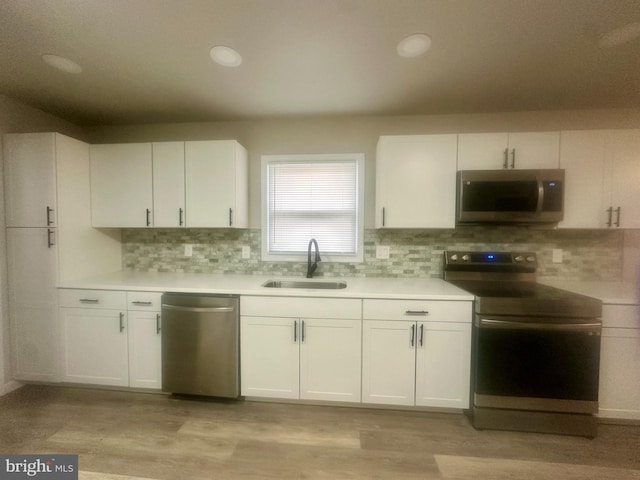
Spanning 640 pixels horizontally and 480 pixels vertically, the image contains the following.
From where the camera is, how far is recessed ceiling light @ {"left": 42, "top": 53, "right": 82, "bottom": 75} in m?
1.63

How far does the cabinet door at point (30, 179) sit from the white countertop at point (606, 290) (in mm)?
4129

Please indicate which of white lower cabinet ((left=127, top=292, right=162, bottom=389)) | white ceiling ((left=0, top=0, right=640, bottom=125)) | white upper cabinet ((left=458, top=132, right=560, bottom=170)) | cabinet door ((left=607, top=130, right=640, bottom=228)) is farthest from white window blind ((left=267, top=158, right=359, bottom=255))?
cabinet door ((left=607, top=130, right=640, bottom=228))

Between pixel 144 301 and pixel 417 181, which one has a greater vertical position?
pixel 417 181

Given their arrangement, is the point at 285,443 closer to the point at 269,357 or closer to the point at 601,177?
the point at 269,357

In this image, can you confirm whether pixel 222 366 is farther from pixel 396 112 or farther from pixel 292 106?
pixel 396 112

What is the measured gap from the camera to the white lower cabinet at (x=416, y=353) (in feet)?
6.01

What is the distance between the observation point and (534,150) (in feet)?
6.68

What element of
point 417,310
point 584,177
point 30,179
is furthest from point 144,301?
point 584,177

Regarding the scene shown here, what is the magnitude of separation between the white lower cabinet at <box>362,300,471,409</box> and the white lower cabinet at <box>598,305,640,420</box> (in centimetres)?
90

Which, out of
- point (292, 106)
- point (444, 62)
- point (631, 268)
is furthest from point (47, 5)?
point (631, 268)

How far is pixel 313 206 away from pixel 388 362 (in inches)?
59.2

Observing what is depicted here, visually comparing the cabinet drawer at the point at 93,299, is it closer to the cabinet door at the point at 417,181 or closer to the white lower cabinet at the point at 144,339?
the white lower cabinet at the point at 144,339

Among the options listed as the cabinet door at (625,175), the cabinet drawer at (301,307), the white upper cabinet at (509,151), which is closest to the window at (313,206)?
the cabinet drawer at (301,307)

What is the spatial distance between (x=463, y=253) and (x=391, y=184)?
2.96 ft
